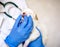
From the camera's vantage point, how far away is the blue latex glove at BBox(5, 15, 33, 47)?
3.12 feet

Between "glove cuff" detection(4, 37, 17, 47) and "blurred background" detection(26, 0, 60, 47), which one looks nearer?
"glove cuff" detection(4, 37, 17, 47)

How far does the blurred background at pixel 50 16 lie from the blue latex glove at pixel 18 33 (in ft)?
1.28

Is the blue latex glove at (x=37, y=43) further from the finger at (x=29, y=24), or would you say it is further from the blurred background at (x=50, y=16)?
the blurred background at (x=50, y=16)

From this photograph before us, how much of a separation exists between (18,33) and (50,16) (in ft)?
1.81

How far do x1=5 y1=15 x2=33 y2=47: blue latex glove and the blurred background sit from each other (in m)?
0.39

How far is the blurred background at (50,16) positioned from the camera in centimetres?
136

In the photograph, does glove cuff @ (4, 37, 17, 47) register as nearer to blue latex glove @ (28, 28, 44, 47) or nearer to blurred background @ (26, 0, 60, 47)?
blue latex glove @ (28, 28, 44, 47)

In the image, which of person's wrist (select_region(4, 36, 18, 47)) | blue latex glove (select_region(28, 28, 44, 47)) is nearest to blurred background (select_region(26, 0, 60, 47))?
blue latex glove (select_region(28, 28, 44, 47))

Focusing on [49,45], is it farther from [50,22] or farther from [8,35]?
[8,35]

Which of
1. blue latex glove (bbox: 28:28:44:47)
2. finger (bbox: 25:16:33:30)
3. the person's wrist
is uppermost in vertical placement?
finger (bbox: 25:16:33:30)

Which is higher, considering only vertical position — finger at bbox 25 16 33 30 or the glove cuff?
finger at bbox 25 16 33 30

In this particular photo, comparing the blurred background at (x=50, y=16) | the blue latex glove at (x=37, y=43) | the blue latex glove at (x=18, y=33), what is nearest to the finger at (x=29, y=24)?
the blue latex glove at (x=18, y=33)

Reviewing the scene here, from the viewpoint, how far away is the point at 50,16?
1.40m

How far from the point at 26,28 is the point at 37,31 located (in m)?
0.11
